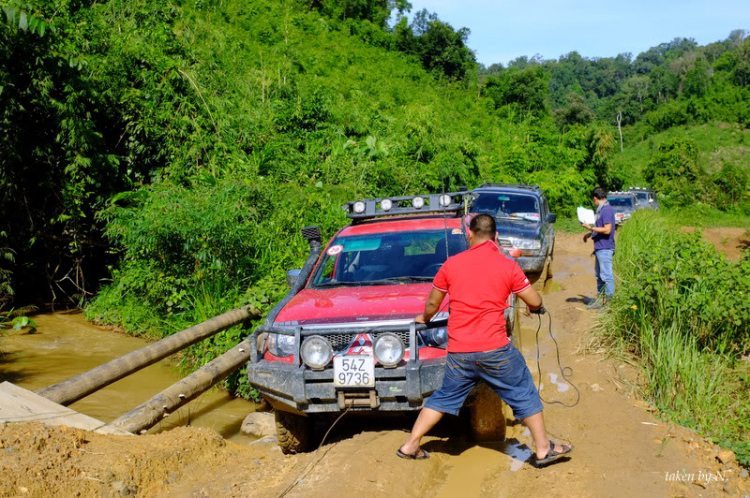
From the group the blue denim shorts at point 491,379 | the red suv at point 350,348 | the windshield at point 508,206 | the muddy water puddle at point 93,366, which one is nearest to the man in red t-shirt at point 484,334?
the blue denim shorts at point 491,379

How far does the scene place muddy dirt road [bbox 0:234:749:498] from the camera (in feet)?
14.4

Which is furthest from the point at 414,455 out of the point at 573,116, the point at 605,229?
the point at 573,116

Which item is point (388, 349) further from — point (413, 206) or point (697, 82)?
point (697, 82)

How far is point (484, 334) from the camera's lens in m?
4.50

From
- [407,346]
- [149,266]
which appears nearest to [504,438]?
[407,346]

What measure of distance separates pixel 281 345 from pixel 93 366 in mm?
5349

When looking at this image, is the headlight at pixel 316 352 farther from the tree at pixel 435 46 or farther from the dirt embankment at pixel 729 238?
the tree at pixel 435 46

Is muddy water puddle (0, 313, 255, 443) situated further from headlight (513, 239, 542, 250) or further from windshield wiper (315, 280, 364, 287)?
headlight (513, 239, 542, 250)

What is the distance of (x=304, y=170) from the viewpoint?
13766mm

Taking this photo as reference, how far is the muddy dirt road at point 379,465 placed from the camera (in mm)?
4391

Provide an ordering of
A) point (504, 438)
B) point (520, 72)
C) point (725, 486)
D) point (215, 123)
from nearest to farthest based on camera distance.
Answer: point (725, 486) → point (504, 438) → point (215, 123) → point (520, 72)

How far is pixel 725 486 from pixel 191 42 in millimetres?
14136

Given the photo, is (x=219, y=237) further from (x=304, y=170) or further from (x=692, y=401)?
(x=692, y=401)

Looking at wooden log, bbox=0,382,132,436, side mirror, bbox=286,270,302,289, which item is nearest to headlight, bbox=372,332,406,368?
side mirror, bbox=286,270,302,289
